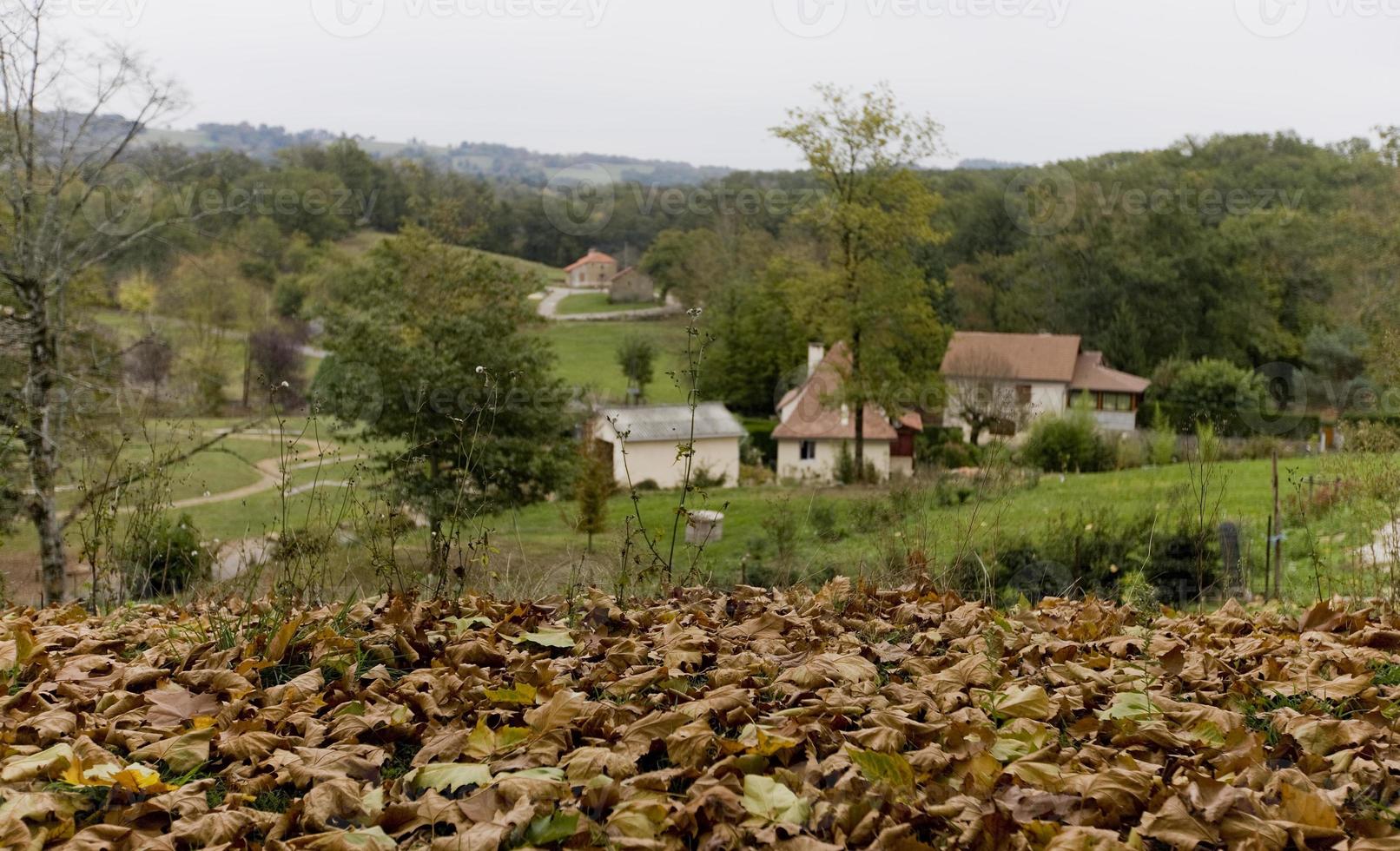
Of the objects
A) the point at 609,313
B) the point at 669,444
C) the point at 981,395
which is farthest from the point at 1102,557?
the point at 609,313

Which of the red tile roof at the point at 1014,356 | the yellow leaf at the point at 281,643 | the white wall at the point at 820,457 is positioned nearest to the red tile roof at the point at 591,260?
the red tile roof at the point at 1014,356

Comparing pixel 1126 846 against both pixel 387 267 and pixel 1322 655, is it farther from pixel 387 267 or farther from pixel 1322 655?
pixel 387 267

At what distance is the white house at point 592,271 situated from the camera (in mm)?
65125

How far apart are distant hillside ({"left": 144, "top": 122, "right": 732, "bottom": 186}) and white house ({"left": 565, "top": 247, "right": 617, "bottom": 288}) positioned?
8107 millimetres

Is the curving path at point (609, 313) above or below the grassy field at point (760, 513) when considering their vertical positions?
above

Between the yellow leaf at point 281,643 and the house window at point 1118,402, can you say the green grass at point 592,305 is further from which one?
the yellow leaf at point 281,643

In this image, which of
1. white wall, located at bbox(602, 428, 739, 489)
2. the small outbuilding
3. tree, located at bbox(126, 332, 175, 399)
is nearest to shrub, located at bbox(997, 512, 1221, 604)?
white wall, located at bbox(602, 428, 739, 489)

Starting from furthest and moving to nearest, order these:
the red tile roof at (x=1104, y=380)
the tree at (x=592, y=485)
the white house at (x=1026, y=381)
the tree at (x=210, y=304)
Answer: the tree at (x=210, y=304)
the red tile roof at (x=1104, y=380)
the white house at (x=1026, y=381)
the tree at (x=592, y=485)

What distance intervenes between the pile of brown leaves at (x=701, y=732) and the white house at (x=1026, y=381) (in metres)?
33.4

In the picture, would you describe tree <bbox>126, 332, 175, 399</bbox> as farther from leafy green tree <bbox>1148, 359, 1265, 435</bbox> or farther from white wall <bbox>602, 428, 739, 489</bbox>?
leafy green tree <bbox>1148, 359, 1265, 435</bbox>

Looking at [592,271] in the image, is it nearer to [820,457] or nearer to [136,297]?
[136,297]

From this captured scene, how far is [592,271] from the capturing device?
65.4 m

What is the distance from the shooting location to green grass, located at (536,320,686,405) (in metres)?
47.6

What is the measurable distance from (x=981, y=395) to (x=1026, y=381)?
4141 mm
